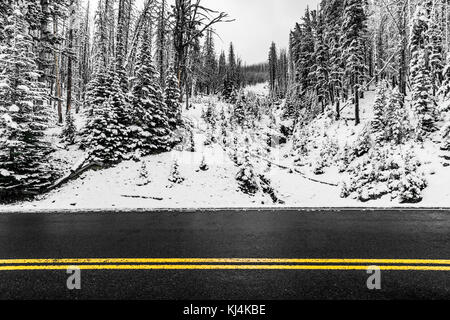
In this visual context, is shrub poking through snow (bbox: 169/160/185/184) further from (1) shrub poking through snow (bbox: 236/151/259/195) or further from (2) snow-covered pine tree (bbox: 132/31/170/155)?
(1) shrub poking through snow (bbox: 236/151/259/195)

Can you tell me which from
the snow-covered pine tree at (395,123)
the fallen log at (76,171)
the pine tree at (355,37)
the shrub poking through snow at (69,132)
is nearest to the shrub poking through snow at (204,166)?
the fallen log at (76,171)

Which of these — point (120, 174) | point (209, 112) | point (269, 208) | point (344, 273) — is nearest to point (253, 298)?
point (344, 273)

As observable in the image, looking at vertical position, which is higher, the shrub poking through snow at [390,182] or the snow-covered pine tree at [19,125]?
the snow-covered pine tree at [19,125]

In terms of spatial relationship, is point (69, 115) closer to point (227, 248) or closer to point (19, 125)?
point (19, 125)

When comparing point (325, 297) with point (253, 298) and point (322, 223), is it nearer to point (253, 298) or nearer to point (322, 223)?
point (253, 298)

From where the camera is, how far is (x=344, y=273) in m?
3.38

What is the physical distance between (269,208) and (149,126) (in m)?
10.0

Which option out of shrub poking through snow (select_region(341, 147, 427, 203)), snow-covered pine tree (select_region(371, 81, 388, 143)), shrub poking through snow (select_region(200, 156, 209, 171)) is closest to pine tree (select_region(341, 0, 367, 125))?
snow-covered pine tree (select_region(371, 81, 388, 143))

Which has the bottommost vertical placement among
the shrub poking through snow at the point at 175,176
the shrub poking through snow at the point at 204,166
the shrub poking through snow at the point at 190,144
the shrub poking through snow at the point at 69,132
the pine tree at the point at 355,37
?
the shrub poking through snow at the point at 175,176

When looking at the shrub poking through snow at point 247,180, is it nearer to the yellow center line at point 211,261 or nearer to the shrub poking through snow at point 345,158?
the yellow center line at point 211,261

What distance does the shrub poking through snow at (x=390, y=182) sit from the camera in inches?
397

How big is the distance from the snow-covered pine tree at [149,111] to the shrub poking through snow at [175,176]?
240 centimetres

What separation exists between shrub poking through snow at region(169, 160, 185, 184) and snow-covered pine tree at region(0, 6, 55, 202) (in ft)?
16.9

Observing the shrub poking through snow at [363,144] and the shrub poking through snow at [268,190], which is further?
the shrub poking through snow at [363,144]
